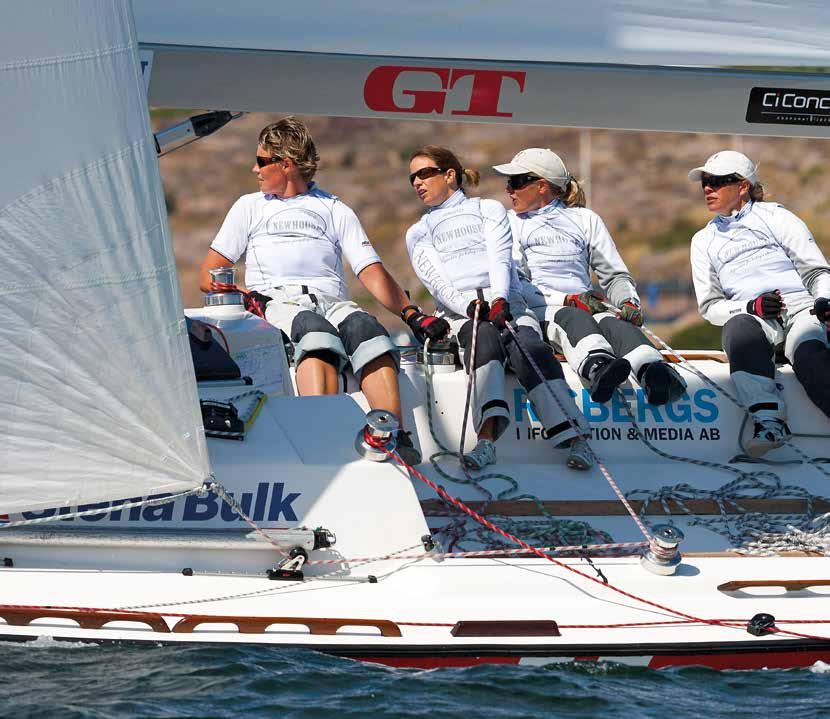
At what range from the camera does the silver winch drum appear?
5.24m

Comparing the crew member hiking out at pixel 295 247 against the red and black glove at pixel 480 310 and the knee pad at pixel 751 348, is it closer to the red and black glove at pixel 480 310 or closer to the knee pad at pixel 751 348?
the red and black glove at pixel 480 310

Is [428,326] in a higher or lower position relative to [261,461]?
higher

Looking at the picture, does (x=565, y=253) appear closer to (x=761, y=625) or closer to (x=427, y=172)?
(x=427, y=172)

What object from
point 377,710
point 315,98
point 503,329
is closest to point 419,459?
point 503,329

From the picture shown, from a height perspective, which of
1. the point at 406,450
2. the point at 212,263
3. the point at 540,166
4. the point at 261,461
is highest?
the point at 540,166

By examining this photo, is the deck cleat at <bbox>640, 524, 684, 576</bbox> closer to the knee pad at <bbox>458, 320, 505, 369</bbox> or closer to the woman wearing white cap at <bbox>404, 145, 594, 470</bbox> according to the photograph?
the woman wearing white cap at <bbox>404, 145, 594, 470</bbox>

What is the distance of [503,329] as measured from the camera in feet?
17.4

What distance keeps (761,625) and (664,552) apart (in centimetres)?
34

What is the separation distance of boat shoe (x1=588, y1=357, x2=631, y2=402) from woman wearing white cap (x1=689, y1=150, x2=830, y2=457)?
0.63 m

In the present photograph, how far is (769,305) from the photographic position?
5531 mm

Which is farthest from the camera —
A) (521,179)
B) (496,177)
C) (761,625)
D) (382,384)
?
(496,177)

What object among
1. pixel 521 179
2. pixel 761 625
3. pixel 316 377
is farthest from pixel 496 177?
pixel 761 625

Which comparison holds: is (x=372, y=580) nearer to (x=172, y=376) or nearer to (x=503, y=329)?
(x=172, y=376)

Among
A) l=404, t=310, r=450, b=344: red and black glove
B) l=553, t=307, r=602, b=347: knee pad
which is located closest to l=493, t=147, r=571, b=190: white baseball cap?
l=553, t=307, r=602, b=347: knee pad
